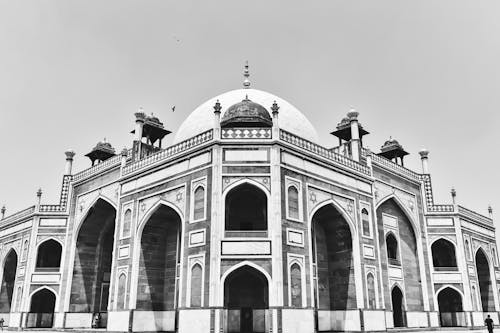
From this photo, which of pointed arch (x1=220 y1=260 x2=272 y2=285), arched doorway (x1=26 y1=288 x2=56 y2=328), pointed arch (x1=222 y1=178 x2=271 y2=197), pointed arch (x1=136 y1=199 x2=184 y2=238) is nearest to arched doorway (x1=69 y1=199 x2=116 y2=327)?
arched doorway (x1=26 y1=288 x2=56 y2=328)

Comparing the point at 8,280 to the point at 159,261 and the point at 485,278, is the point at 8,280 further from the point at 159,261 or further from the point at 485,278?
the point at 485,278

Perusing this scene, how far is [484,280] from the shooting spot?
97.7 feet

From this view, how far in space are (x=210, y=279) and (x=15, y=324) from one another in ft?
51.9

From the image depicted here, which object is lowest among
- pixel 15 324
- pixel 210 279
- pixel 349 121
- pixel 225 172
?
pixel 15 324

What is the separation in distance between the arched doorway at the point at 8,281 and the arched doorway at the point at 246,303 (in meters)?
18.7

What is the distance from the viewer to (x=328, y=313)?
1941 cm

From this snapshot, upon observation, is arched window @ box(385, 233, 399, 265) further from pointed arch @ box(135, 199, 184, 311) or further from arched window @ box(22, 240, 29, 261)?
arched window @ box(22, 240, 29, 261)

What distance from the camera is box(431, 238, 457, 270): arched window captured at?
1033 inches

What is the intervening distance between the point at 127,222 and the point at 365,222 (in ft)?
35.4

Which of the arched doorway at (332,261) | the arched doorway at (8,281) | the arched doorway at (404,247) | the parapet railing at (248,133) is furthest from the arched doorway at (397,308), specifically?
the arched doorway at (8,281)

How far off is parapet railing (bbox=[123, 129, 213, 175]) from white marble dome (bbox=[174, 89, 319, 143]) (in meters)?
4.39

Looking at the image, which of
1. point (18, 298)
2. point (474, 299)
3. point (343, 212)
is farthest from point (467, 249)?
point (18, 298)

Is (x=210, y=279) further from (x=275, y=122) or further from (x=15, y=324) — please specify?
(x=15, y=324)

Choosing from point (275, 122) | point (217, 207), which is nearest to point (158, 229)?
point (217, 207)
